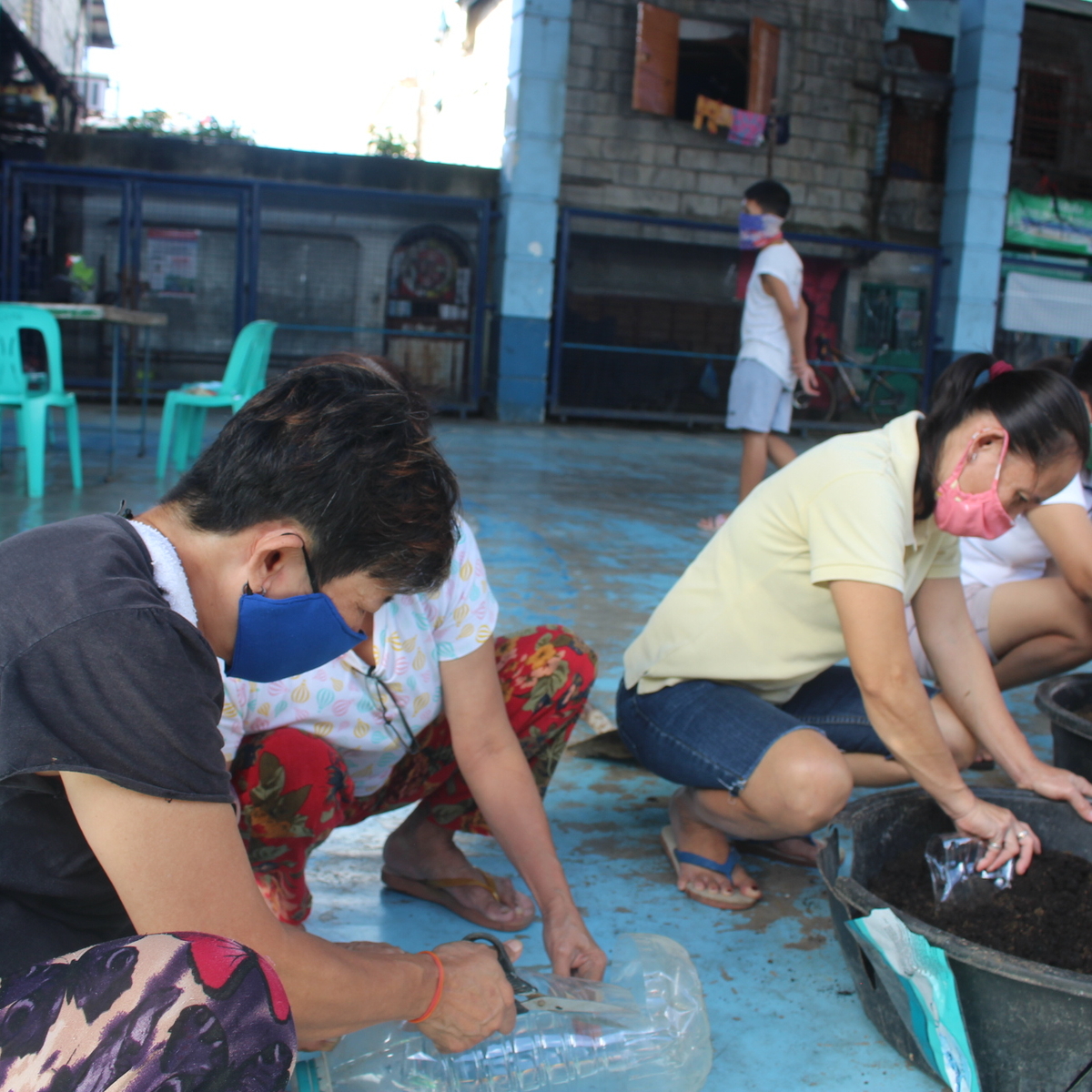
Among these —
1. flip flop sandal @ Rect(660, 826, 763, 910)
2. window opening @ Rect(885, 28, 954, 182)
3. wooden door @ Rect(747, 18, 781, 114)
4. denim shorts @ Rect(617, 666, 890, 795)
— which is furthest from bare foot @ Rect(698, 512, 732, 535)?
window opening @ Rect(885, 28, 954, 182)

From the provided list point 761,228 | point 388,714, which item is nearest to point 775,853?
point 388,714

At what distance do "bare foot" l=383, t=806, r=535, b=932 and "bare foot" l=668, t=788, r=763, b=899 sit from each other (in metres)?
0.28

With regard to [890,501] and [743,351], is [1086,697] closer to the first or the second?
[890,501]

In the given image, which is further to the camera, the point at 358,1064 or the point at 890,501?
the point at 890,501

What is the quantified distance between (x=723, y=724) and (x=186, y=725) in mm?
1138

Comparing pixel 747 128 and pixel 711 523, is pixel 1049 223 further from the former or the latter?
pixel 711 523

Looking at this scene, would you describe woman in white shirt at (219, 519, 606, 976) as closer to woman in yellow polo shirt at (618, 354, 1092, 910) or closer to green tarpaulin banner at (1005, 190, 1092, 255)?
woman in yellow polo shirt at (618, 354, 1092, 910)

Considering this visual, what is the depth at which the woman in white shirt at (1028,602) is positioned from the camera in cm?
247

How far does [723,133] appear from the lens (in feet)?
34.8

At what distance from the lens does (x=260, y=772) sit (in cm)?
149

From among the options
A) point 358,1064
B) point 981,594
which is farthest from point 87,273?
point 358,1064

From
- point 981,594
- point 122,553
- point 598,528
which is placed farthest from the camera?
point 598,528

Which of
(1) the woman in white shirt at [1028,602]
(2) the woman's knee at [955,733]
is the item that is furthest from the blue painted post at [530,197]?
(2) the woman's knee at [955,733]

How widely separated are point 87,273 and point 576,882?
6722mm
